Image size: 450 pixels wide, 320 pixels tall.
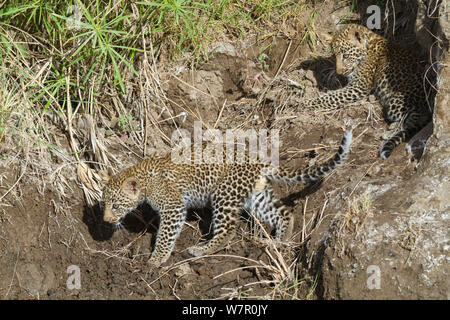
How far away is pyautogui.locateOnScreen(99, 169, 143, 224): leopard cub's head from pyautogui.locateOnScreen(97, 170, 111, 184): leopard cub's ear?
12 centimetres

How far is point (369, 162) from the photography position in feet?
21.3

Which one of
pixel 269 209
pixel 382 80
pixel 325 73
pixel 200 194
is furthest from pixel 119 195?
pixel 382 80

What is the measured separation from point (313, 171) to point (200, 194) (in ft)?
4.58

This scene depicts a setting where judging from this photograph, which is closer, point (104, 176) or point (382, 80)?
point (104, 176)

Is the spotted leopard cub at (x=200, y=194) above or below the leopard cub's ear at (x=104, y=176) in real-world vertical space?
below

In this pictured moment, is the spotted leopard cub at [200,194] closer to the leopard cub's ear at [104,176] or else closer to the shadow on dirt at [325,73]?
the leopard cub's ear at [104,176]

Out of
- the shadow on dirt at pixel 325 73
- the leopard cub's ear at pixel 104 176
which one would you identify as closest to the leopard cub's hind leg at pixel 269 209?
the leopard cub's ear at pixel 104 176

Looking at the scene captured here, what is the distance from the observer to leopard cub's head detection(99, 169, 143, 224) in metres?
6.67

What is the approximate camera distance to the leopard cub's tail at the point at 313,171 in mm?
5848

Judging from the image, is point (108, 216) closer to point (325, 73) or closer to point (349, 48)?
point (325, 73)

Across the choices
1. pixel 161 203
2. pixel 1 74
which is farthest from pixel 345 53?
pixel 1 74

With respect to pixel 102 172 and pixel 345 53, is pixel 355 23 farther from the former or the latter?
pixel 102 172

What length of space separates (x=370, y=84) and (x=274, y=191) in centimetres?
211

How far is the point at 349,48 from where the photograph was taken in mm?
8008
